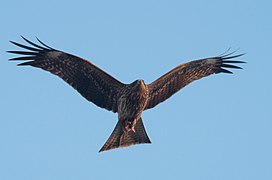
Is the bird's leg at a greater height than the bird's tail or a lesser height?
greater

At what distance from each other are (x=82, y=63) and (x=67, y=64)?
1.32 feet

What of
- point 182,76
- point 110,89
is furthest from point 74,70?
point 182,76

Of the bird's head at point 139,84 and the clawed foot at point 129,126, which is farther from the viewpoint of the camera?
the clawed foot at point 129,126

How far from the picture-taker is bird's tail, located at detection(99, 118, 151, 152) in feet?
65.3

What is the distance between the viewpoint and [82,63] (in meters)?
19.6

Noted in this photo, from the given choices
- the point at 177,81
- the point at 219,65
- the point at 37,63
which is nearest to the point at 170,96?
the point at 177,81

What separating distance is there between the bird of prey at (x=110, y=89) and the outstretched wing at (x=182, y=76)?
3cm

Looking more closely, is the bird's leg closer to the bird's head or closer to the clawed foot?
the clawed foot

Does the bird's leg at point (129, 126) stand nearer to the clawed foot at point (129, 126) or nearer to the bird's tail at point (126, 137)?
the clawed foot at point (129, 126)

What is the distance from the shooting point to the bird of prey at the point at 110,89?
19656mm

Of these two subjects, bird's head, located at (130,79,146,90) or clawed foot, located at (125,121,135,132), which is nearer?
bird's head, located at (130,79,146,90)

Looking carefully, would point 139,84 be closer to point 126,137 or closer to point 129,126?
point 129,126

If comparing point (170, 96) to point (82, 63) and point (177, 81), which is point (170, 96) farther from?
point (82, 63)

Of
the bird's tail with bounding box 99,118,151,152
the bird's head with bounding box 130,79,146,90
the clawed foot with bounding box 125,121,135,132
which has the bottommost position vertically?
the bird's tail with bounding box 99,118,151,152
